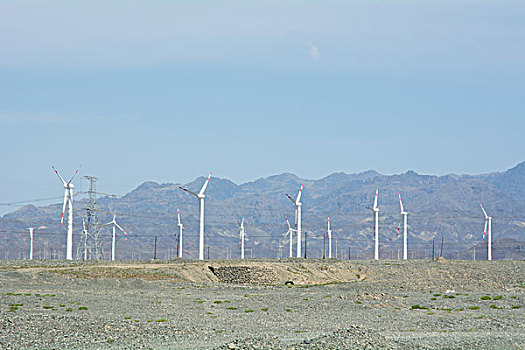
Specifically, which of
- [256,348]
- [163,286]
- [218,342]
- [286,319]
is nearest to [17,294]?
[163,286]

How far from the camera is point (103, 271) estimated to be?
8444 centimetres

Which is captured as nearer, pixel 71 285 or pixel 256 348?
pixel 256 348

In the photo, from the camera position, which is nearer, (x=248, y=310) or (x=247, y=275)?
(x=248, y=310)

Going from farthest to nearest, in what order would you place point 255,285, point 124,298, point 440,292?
point 255,285 → point 440,292 → point 124,298

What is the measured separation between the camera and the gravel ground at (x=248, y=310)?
3691 centimetres

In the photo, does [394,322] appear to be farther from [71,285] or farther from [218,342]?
[71,285]

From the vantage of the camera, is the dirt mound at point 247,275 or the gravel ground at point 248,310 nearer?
the gravel ground at point 248,310

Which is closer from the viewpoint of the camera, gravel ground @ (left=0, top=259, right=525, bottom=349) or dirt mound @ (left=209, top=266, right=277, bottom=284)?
gravel ground @ (left=0, top=259, right=525, bottom=349)

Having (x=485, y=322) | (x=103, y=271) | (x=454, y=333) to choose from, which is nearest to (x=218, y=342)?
(x=454, y=333)

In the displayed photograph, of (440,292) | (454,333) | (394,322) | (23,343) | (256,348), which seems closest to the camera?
(256,348)

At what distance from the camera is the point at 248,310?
54188mm

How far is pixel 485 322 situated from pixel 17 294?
1388 inches

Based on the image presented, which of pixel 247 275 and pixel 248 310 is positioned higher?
pixel 247 275

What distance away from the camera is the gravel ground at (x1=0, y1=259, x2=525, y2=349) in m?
36.9
